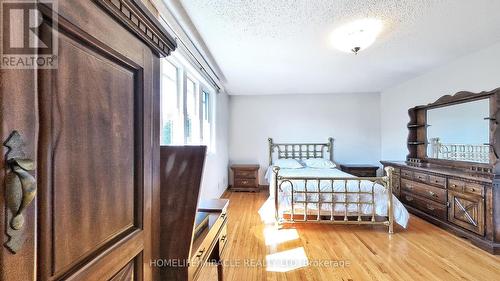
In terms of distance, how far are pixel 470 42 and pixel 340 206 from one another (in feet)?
7.95

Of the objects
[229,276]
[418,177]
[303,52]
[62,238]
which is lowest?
[229,276]

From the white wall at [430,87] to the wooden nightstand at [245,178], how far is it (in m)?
2.93

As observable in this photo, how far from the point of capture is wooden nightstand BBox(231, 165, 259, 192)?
4977 millimetres

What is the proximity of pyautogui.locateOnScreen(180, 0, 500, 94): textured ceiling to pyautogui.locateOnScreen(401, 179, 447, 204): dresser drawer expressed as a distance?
1767 millimetres

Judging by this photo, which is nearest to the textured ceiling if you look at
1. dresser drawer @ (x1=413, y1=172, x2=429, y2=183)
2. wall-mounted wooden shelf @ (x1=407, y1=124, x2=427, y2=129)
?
wall-mounted wooden shelf @ (x1=407, y1=124, x2=427, y2=129)

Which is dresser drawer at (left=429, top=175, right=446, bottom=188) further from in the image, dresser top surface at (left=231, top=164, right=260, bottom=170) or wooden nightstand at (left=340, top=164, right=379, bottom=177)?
dresser top surface at (left=231, top=164, right=260, bottom=170)

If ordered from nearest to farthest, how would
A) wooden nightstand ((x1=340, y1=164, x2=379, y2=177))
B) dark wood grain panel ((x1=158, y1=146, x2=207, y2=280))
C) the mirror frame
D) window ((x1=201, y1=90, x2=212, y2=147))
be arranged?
dark wood grain panel ((x1=158, y1=146, x2=207, y2=280)), the mirror frame, window ((x1=201, y1=90, x2=212, y2=147)), wooden nightstand ((x1=340, y1=164, x2=379, y2=177))

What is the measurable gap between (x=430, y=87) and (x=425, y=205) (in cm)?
189

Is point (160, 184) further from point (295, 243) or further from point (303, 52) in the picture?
point (303, 52)

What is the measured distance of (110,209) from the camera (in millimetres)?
504

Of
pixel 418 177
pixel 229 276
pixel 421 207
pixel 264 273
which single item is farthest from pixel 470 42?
pixel 229 276

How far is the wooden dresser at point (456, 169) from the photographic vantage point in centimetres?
245

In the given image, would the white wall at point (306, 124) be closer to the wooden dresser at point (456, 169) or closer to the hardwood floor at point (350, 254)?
the wooden dresser at point (456, 169)

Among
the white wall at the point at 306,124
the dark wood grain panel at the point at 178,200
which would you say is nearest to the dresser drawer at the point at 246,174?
the white wall at the point at 306,124
